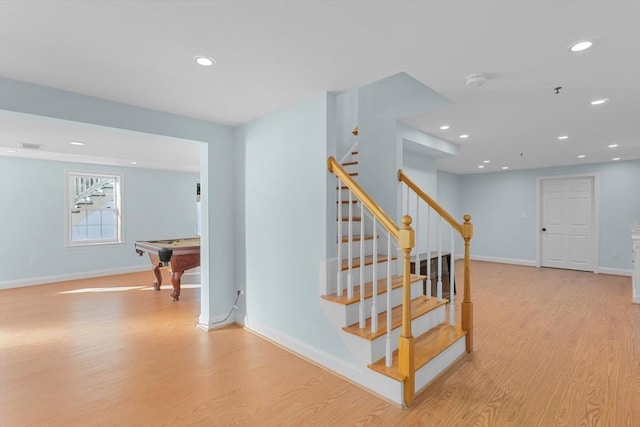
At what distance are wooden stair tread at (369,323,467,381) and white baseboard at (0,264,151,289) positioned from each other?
20.3 ft

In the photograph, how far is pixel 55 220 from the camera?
222 inches

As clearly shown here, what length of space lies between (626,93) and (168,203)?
7.66m

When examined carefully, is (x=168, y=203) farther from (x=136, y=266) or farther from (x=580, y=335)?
(x=580, y=335)

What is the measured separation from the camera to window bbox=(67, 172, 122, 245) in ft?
19.3

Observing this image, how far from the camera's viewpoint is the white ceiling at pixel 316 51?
145 cm

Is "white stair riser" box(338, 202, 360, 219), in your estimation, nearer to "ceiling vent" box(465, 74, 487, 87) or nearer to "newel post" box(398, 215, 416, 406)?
"newel post" box(398, 215, 416, 406)

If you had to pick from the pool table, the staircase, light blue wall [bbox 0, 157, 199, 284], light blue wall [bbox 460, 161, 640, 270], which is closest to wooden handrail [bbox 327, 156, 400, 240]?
the staircase

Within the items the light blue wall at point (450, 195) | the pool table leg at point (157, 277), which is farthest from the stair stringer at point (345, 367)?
the light blue wall at point (450, 195)

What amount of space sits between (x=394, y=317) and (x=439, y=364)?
47 cm

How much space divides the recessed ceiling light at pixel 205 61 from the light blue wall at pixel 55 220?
555 centimetres

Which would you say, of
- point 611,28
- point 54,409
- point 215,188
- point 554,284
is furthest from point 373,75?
point 554,284

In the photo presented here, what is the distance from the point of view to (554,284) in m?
5.29

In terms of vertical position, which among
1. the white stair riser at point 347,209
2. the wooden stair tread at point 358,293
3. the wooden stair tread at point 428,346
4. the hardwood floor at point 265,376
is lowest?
the hardwood floor at point 265,376

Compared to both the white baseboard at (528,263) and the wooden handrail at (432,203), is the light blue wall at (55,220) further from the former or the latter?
the white baseboard at (528,263)
